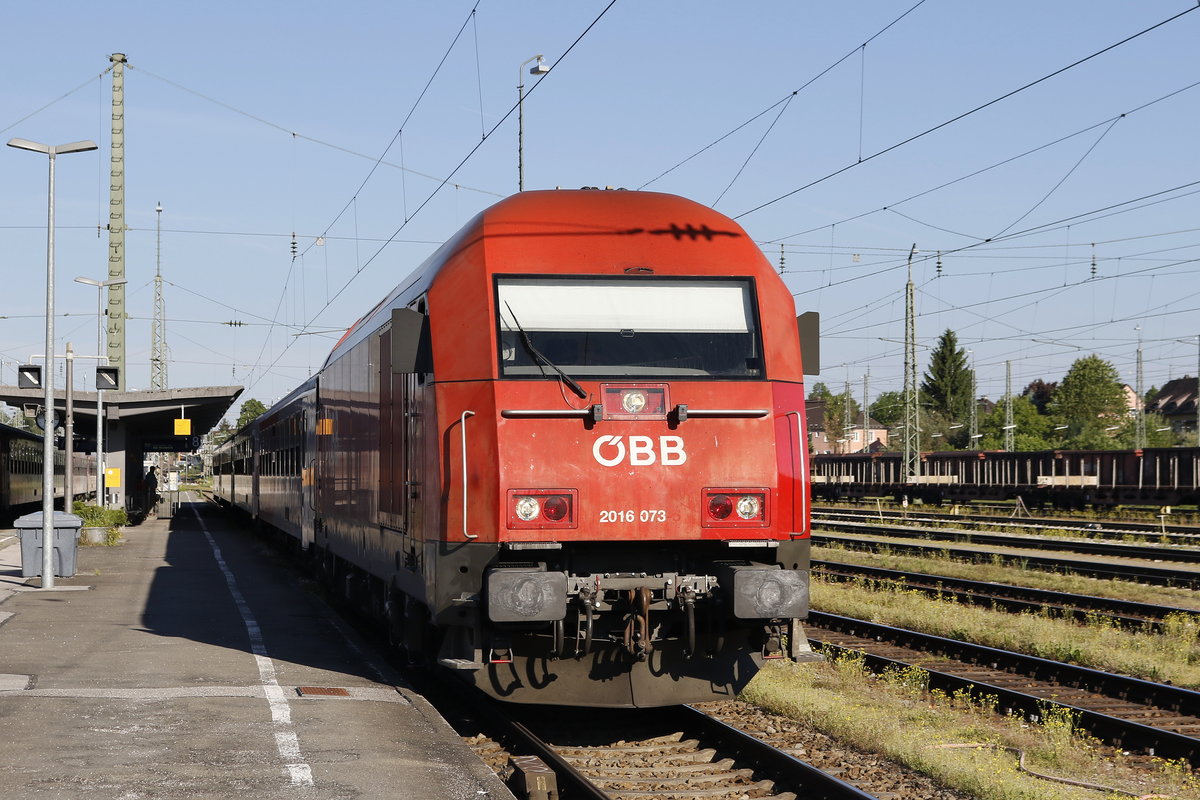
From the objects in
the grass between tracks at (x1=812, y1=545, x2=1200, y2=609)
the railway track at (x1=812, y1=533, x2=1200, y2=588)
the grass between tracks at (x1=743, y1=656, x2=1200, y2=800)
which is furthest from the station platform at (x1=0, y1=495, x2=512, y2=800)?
the railway track at (x1=812, y1=533, x2=1200, y2=588)

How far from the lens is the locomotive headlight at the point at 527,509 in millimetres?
8633

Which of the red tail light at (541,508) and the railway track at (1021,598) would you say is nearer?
the red tail light at (541,508)

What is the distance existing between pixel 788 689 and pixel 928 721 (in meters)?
1.26

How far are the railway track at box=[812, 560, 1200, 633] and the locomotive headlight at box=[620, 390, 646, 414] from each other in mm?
8678

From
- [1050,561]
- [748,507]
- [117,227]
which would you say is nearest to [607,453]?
[748,507]

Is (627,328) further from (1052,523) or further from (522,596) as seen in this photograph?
(1052,523)

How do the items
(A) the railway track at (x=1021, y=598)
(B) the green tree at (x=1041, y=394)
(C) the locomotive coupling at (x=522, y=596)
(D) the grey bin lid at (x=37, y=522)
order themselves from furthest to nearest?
(B) the green tree at (x=1041, y=394) → (D) the grey bin lid at (x=37, y=522) → (A) the railway track at (x=1021, y=598) → (C) the locomotive coupling at (x=522, y=596)

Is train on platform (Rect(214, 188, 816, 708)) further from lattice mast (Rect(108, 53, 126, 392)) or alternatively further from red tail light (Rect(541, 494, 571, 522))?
lattice mast (Rect(108, 53, 126, 392))

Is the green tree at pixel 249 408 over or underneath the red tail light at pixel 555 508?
over

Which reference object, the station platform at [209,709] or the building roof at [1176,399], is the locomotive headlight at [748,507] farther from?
the building roof at [1176,399]

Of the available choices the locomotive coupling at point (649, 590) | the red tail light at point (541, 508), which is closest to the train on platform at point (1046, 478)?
the locomotive coupling at point (649, 590)

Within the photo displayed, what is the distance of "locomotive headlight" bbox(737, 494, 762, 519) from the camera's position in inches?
355

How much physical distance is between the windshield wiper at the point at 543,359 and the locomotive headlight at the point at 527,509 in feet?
2.55

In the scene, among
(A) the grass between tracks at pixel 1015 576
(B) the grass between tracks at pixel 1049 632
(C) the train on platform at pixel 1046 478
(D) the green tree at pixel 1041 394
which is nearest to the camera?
(B) the grass between tracks at pixel 1049 632
